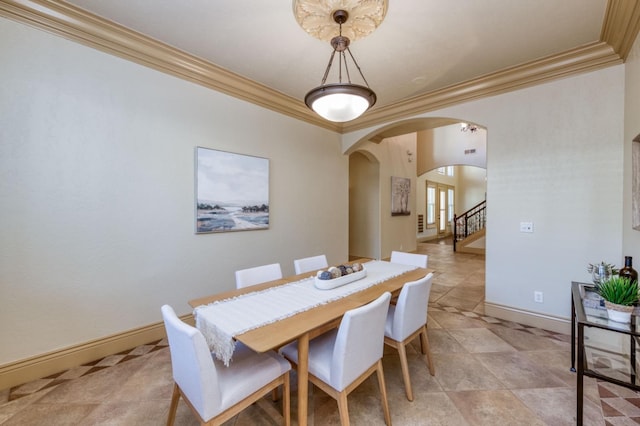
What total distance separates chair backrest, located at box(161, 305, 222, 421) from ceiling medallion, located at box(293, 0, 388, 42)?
2.05 metres

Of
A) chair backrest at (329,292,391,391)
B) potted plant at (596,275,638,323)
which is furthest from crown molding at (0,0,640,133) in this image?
chair backrest at (329,292,391,391)

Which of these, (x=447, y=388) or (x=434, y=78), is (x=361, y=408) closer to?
(x=447, y=388)

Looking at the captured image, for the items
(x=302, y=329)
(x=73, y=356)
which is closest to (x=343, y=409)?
(x=302, y=329)

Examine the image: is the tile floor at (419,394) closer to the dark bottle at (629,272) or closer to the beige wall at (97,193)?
the beige wall at (97,193)

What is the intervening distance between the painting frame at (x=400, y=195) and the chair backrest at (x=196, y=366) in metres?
5.43

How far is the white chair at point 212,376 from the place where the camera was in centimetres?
115

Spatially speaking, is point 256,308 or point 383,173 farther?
point 383,173

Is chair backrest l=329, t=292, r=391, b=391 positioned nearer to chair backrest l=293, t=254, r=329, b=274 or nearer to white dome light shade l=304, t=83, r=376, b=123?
chair backrest l=293, t=254, r=329, b=274

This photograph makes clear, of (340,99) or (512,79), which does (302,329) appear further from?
(512,79)

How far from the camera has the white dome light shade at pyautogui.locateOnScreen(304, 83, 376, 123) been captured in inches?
69.6

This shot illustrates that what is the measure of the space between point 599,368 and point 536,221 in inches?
70.3

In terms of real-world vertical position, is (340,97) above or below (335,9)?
below

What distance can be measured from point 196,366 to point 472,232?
868cm

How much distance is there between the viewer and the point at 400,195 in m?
6.34
